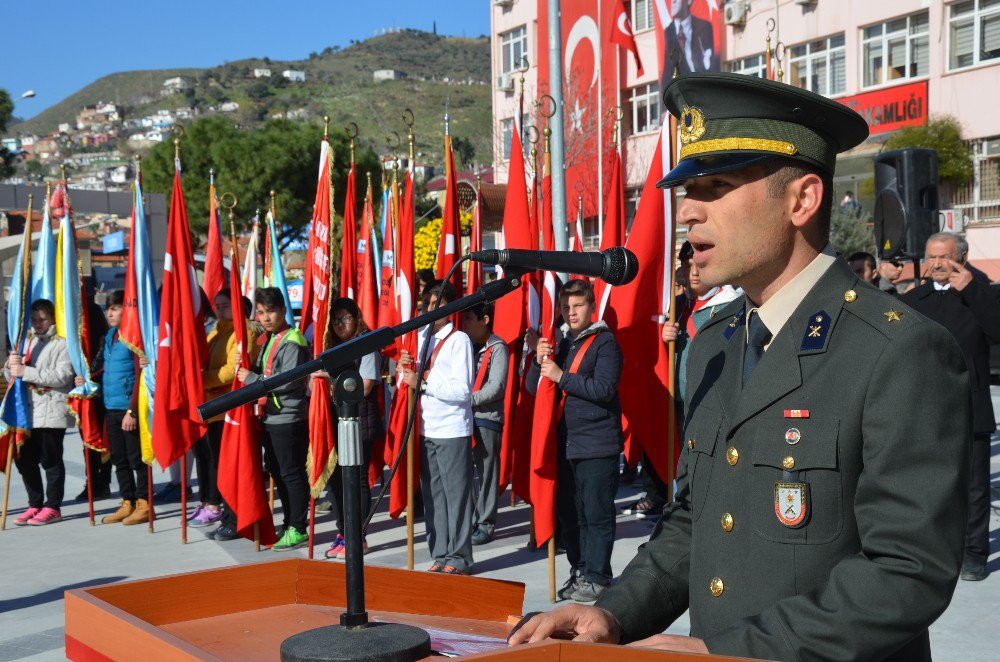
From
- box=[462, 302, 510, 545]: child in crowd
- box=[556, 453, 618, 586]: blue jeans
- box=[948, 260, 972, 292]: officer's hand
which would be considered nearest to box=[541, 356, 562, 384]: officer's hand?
box=[556, 453, 618, 586]: blue jeans

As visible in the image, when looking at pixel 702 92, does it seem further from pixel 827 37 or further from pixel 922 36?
pixel 827 37

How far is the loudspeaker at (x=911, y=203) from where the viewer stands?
351 inches

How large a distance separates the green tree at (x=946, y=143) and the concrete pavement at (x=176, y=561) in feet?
52.5

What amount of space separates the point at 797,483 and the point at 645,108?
3525 cm

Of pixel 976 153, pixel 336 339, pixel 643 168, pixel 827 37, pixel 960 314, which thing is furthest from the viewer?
pixel 643 168

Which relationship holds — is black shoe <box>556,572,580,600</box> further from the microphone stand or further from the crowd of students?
the microphone stand

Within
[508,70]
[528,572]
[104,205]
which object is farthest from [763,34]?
[528,572]

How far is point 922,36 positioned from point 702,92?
27757mm

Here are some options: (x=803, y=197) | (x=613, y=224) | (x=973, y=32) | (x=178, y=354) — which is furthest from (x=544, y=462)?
(x=973, y=32)

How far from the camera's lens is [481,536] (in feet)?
28.3

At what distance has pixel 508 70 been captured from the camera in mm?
43406

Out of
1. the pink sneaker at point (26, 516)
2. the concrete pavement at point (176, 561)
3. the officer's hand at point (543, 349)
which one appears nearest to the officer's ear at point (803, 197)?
the concrete pavement at point (176, 561)

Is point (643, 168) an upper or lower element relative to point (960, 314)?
upper

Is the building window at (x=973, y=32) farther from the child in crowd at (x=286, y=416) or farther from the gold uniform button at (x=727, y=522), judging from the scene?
the gold uniform button at (x=727, y=522)
